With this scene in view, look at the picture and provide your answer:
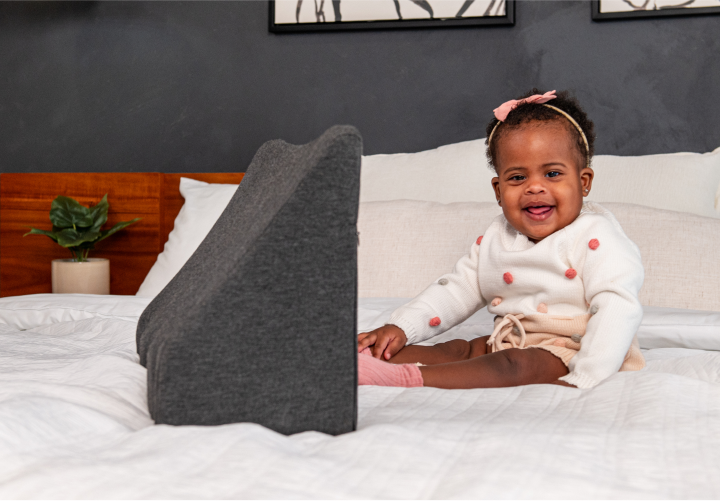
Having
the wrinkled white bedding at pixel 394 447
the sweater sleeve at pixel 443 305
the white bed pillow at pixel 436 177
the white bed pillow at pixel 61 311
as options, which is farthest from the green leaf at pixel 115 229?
the wrinkled white bedding at pixel 394 447

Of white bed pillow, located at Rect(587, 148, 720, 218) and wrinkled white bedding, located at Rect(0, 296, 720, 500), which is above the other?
white bed pillow, located at Rect(587, 148, 720, 218)

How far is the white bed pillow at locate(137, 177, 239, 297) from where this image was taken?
67.6 inches

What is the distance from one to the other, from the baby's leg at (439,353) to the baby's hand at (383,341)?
0.04 ft

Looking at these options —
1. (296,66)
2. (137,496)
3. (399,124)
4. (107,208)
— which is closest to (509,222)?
(137,496)

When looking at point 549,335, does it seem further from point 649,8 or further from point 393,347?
point 649,8

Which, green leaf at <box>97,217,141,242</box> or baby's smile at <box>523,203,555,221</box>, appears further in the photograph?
green leaf at <box>97,217,141,242</box>

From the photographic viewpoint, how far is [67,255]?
7.41 ft

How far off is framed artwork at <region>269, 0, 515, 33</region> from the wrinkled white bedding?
1.61 metres

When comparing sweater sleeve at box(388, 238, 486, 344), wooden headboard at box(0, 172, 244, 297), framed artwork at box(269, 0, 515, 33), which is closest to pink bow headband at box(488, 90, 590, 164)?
sweater sleeve at box(388, 238, 486, 344)

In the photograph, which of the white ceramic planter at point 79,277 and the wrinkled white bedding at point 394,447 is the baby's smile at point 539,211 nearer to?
the wrinkled white bedding at point 394,447

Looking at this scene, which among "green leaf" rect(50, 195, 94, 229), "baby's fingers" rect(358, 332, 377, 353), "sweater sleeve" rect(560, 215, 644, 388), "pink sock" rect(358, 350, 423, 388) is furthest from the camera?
"green leaf" rect(50, 195, 94, 229)

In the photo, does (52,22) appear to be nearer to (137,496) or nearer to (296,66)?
(296,66)

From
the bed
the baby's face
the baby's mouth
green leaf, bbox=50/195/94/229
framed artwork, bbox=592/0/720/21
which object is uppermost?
framed artwork, bbox=592/0/720/21

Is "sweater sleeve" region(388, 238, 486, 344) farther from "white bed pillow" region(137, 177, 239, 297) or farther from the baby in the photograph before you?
"white bed pillow" region(137, 177, 239, 297)
